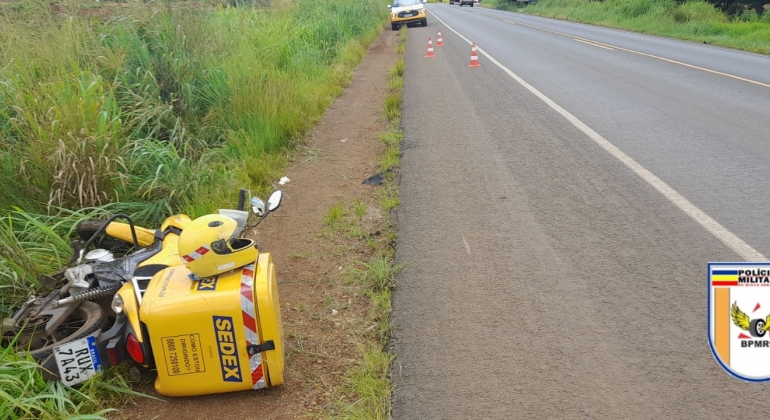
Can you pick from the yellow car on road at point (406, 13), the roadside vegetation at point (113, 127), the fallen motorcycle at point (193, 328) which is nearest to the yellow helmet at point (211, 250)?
the fallen motorcycle at point (193, 328)

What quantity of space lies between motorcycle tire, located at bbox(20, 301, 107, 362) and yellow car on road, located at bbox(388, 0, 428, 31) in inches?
1130

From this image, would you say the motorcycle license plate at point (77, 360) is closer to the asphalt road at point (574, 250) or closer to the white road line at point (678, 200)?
the asphalt road at point (574, 250)

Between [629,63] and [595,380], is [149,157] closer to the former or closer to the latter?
[595,380]

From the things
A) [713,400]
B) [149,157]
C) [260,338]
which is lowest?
[713,400]

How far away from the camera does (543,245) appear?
15.7 feet

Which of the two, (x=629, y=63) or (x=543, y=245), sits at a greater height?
(x=629, y=63)

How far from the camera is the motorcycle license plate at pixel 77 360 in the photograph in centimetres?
318

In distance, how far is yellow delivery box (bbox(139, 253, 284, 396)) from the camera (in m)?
3.10

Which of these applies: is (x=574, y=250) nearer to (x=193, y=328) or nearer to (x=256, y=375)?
(x=256, y=375)

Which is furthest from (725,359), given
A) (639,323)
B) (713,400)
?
(639,323)

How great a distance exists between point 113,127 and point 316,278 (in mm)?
2581

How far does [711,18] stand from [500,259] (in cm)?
2664

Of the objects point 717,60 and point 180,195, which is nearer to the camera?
point 180,195

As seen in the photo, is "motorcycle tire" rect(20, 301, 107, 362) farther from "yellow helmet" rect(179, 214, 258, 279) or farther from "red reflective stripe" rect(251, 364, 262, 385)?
"red reflective stripe" rect(251, 364, 262, 385)
